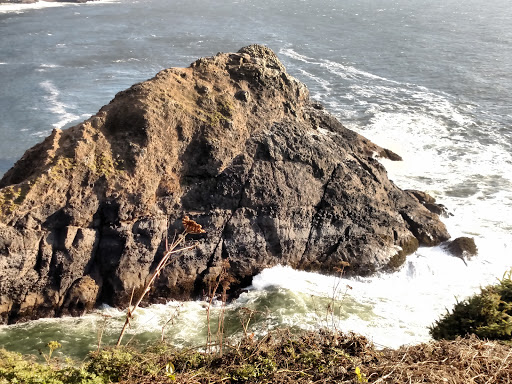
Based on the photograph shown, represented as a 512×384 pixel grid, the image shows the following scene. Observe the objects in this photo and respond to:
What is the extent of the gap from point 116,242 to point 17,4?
86202 mm

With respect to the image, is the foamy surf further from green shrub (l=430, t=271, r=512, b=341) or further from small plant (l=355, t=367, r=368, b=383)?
small plant (l=355, t=367, r=368, b=383)

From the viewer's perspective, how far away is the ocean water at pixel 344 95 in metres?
16.4

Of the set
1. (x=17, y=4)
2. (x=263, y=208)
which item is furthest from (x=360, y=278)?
(x=17, y=4)

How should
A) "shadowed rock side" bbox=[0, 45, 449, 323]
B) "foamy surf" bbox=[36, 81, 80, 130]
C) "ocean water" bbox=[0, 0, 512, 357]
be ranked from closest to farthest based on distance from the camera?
1. "shadowed rock side" bbox=[0, 45, 449, 323]
2. "ocean water" bbox=[0, 0, 512, 357]
3. "foamy surf" bbox=[36, 81, 80, 130]

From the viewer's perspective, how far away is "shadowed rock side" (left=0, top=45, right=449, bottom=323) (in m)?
15.3

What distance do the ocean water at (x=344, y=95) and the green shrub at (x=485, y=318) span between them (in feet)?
9.42

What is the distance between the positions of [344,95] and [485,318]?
33.7 meters

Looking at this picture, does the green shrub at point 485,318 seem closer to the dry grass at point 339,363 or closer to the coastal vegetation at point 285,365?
the dry grass at point 339,363

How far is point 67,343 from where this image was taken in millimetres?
14164

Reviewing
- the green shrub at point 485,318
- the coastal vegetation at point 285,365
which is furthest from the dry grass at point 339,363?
the green shrub at point 485,318

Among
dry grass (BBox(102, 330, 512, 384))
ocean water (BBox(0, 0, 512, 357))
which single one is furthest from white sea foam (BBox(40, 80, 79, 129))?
dry grass (BBox(102, 330, 512, 384))

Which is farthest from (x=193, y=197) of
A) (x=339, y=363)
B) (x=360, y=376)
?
(x=360, y=376)

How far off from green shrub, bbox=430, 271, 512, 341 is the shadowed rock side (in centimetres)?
632

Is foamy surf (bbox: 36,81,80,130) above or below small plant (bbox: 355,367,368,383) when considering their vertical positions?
below
